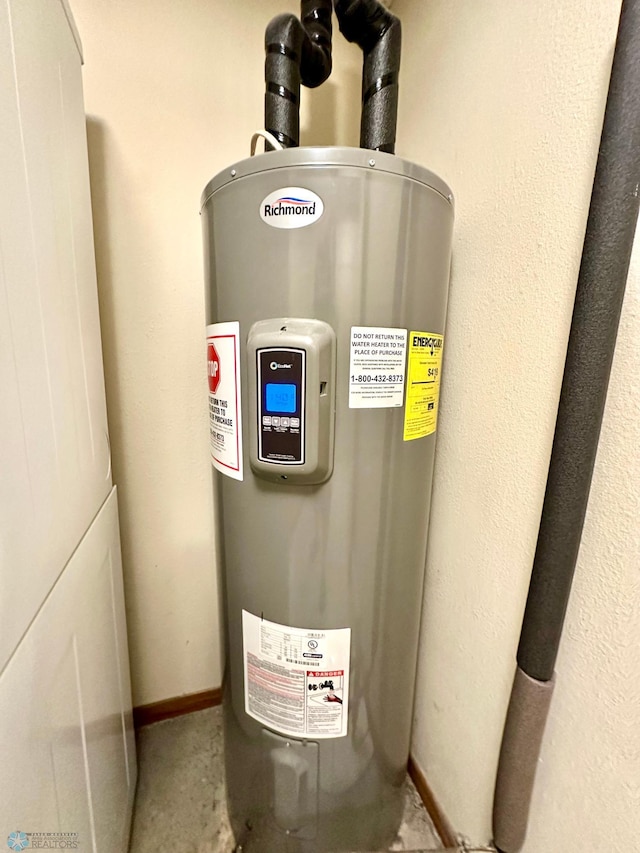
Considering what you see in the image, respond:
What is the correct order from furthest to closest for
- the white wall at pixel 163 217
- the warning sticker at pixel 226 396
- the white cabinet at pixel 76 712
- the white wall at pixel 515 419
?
the white wall at pixel 163 217, the warning sticker at pixel 226 396, the white wall at pixel 515 419, the white cabinet at pixel 76 712

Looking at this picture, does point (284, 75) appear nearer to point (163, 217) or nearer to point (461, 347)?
point (163, 217)

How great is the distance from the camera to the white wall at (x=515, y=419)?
54 centimetres

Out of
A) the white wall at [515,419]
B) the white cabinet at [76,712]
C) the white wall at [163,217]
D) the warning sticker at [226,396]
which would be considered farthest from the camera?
the white wall at [163,217]

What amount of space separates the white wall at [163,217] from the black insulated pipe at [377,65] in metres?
0.35

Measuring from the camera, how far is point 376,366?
62 centimetres

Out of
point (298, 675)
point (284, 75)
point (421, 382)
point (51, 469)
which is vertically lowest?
point (298, 675)

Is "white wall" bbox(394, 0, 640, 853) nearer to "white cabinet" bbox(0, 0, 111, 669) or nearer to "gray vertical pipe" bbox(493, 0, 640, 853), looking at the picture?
"gray vertical pipe" bbox(493, 0, 640, 853)

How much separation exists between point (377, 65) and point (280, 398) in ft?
2.04

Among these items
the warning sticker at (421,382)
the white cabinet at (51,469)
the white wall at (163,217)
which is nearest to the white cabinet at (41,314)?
the white cabinet at (51,469)

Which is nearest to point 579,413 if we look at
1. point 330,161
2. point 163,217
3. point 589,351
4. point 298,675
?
point 589,351

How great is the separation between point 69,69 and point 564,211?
0.84 m

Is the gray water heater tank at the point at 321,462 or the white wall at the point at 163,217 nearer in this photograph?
the gray water heater tank at the point at 321,462

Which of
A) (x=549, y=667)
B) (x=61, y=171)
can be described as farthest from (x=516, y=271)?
(x=61, y=171)

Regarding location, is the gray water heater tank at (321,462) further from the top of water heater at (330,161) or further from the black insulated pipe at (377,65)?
the black insulated pipe at (377,65)
